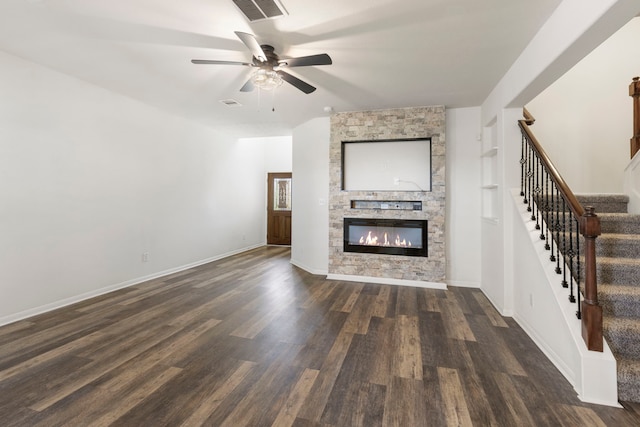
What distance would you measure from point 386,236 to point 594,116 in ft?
10.9

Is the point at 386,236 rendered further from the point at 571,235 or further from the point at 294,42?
the point at 294,42

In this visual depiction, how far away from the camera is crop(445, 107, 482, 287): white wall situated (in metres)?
4.47

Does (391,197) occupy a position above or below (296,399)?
above

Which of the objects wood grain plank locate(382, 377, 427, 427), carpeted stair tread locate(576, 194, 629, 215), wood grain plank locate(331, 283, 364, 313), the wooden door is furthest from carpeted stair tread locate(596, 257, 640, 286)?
the wooden door

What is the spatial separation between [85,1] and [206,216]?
419 cm

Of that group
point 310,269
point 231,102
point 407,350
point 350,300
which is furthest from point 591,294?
point 231,102

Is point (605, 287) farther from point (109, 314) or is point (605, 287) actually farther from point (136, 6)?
point (109, 314)

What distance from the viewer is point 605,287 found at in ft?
7.58

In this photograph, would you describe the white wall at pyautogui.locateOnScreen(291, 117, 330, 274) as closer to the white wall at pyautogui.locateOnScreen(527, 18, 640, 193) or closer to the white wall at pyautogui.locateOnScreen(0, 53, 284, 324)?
the white wall at pyautogui.locateOnScreen(0, 53, 284, 324)

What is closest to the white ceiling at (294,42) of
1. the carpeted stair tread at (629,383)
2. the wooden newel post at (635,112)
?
the wooden newel post at (635,112)

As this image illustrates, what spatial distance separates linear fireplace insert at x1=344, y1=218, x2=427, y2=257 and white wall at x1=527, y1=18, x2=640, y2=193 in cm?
223

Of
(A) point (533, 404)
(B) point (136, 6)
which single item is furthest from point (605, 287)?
(B) point (136, 6)

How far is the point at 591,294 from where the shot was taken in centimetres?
197

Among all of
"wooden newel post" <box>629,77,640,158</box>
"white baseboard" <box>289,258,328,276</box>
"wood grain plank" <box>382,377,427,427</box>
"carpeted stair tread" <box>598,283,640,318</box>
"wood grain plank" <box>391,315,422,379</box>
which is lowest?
"wood grain plank" <box>382,377,427,427</box>
